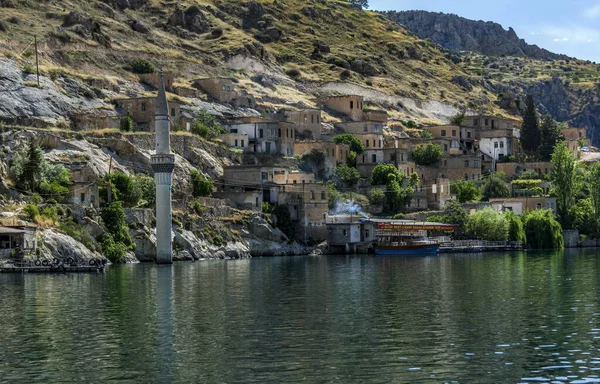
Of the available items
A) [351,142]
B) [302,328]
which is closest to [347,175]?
[351,142]

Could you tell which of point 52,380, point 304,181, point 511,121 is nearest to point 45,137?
point 304,181

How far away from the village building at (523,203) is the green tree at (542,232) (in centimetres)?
765

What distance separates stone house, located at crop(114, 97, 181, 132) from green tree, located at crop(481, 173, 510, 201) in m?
37.8

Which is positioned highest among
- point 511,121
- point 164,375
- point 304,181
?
point 511,121

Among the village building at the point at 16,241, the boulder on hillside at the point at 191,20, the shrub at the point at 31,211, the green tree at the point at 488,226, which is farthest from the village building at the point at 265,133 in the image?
the boulder on hillside at the point at 191,20

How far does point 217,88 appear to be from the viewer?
447ft

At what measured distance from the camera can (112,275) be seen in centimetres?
7438

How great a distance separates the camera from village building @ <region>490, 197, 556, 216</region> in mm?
126812

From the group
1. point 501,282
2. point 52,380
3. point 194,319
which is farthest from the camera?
point 501,282

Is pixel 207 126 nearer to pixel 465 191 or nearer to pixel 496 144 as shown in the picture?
pixel 465 191

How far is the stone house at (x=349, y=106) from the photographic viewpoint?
14612 centimetres

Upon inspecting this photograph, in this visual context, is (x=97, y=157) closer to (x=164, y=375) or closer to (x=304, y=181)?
(x=304, y=181)

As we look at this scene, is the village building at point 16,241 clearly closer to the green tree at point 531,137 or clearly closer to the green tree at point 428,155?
the green tree at point 428,155

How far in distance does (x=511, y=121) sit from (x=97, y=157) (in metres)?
78.0
